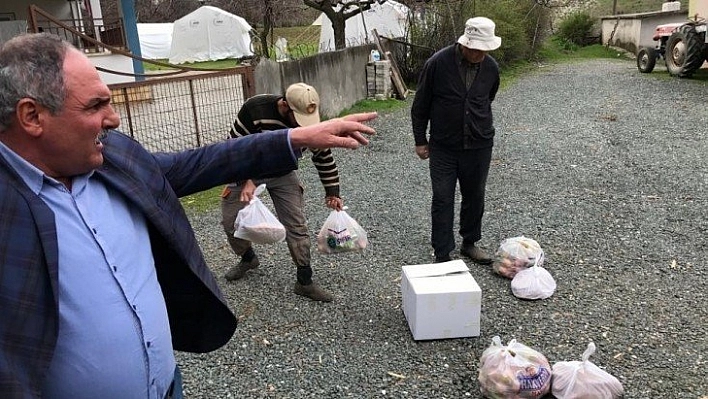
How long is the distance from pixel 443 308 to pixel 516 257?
3.46ft

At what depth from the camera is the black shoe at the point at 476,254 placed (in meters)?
4.46

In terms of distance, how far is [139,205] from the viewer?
155cm

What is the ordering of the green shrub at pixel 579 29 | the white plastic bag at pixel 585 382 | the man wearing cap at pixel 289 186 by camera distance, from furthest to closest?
1. the green shrub at pixel 579 29
2. the man wearing cap at pixel 289 186
3. the white plastic bag at pixel 585 382

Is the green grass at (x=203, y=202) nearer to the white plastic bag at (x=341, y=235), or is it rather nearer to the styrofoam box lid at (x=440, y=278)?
the white plastic bag at (x=341, y=235)

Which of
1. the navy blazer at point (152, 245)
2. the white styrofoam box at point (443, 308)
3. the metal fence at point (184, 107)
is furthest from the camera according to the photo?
the metal fence at point (184, 107)

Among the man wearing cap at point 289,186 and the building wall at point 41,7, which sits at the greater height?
the building wall at point 41,7

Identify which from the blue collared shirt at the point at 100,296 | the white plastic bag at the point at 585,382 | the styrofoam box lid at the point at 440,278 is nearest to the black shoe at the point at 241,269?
the styrofoam box lid at the point at 440,278

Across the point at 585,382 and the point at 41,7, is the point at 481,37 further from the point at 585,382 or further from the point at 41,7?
the point at 41,7

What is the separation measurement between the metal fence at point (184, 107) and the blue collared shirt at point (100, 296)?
5.62 meters

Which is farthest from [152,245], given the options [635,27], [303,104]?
[635,27]

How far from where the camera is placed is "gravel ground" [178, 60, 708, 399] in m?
3.11

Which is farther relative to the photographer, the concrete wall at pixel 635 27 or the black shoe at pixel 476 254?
the concrete wall at pixel 635 27

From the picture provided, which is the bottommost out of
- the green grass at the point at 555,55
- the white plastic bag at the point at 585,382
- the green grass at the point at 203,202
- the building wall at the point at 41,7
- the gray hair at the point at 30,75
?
the green grass at the point at 555,55

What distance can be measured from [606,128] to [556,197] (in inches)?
152
